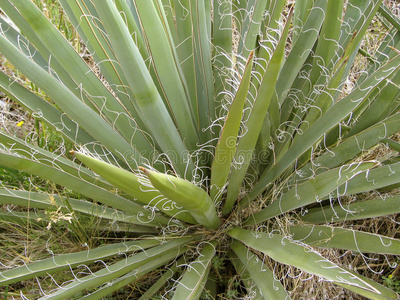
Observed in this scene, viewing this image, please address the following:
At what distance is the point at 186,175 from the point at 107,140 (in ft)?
0.89

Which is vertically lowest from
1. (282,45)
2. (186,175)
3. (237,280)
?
(237,280)

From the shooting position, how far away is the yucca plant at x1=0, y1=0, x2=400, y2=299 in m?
1.05

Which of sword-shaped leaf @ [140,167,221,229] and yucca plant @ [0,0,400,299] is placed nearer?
sword-shaped leaf @ [140,167,221,229]

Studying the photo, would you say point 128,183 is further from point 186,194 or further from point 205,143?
point 205,143

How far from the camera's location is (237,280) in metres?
1.50

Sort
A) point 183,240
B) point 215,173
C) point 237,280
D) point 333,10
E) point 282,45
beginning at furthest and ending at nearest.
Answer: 1. point 237,280
2. point 183,240
3. point 333,10
4. point 215,173
5. point 282,45

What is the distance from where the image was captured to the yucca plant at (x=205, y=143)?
1050mm

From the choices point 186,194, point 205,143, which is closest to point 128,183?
point 186,194

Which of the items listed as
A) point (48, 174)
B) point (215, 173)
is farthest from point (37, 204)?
point (215, 173)

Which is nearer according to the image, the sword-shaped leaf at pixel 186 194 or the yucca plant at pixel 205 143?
the sword-shaped leaf at pixel 186 194

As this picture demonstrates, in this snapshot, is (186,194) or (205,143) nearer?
(186,194)

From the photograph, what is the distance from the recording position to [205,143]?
1224 millimetres

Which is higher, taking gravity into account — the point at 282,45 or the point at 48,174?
the point at 282,45

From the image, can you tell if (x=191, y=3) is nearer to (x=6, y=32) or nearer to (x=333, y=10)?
(x=333, y=10)
